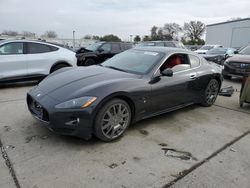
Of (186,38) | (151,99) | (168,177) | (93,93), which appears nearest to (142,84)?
(151,99)

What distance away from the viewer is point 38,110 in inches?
125

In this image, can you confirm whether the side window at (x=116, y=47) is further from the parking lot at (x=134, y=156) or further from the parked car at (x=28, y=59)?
the parking lot at (x=134, y=156)

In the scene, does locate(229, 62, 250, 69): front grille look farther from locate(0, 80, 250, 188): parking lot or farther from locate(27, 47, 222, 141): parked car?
locate(0, 80, 250, 188): parking lot

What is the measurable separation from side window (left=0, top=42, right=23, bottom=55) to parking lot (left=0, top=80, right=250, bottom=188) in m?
2.83

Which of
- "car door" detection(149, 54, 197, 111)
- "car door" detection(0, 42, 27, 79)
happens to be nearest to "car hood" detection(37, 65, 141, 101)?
"car door" detection(149, 54, 197, 111)

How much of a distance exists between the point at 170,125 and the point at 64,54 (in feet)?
15.7

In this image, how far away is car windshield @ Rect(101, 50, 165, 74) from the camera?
3825 mm

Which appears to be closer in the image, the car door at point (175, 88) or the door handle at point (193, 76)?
the car door at point (175, 88)

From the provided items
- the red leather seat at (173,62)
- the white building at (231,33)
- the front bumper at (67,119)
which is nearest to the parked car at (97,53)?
the red leather seat at (173,62)

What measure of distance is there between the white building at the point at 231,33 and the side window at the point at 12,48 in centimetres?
2914

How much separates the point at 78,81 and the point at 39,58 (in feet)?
13.0

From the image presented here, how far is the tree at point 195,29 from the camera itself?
6812 centimetres

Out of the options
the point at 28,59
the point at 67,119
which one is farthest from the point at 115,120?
the point at 28,59

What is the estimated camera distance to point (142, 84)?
3.48 m
